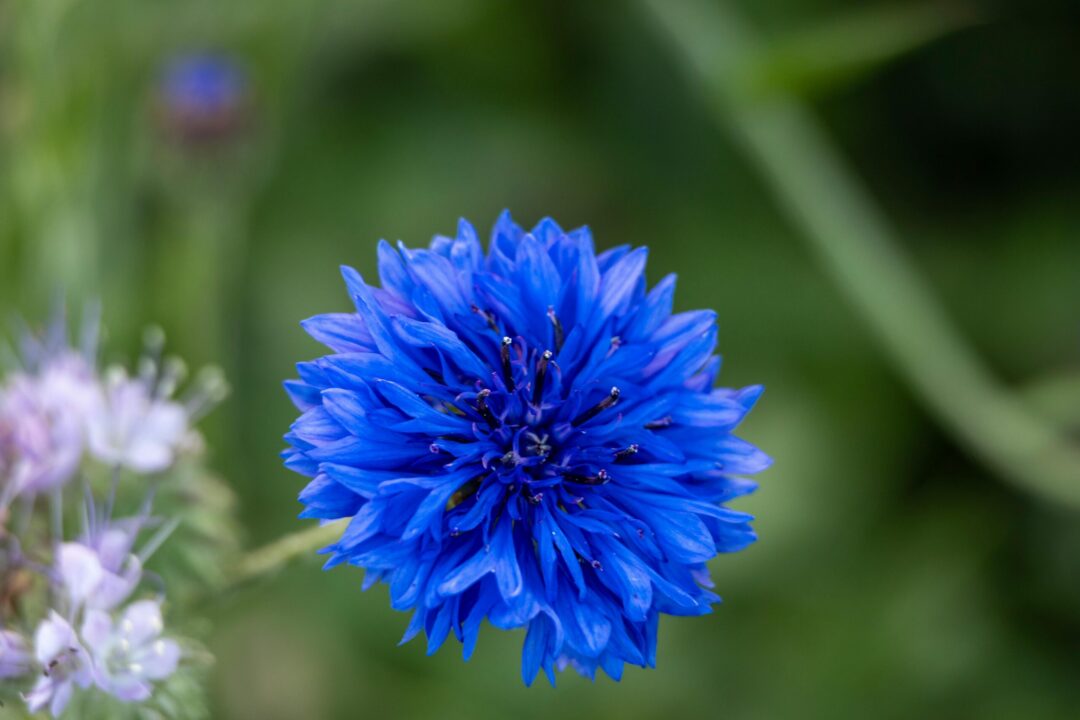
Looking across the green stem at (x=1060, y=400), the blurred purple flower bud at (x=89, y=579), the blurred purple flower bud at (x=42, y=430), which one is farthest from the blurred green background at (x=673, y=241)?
the blurred purple flower bud at (x=89, y=579)

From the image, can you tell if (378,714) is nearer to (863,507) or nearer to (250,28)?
(863,507)

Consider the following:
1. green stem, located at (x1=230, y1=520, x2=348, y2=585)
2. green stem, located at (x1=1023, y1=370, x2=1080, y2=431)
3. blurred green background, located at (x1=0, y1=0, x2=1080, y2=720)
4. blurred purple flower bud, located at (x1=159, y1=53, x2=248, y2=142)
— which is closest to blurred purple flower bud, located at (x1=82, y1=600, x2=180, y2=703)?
green stem, located at (x1=230, y1=520, x2=348, y2=585)

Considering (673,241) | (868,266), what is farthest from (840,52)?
(673,241)

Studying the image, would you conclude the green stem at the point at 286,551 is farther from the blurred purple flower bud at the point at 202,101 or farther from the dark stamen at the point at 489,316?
the blurred purple flower bud at the point at 202,101

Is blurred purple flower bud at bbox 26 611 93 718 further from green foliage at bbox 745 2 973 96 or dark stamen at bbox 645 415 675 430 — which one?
green foliage at bbox 745 2 973 96

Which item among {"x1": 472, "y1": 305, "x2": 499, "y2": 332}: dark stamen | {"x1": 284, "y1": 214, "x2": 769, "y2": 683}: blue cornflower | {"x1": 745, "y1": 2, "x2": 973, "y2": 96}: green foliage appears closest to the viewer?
{"x1": 284, "y1": 214, "x2": 769, "y2": 683}: blue cornflower

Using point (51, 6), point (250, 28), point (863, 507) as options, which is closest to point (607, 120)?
point (250, 28)
